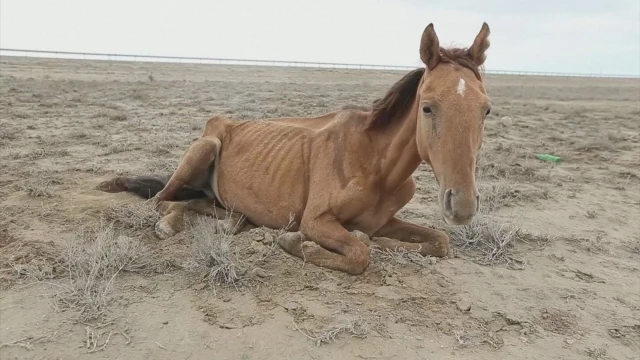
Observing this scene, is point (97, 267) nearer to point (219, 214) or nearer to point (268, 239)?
point (268, 239)

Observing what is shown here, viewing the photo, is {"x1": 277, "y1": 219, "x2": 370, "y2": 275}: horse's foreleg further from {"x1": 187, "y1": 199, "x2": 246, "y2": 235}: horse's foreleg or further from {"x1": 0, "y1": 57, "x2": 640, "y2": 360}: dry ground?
{"x1": 187, "y1": 199, "x2": 246, "y2": 235}: horse's foreleg

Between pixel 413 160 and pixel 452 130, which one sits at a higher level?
pixel 452 130

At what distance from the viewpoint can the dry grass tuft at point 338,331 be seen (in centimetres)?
291

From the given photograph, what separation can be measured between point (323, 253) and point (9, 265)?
2.29 m

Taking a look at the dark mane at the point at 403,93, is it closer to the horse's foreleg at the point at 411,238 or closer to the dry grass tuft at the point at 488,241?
the horse's foreleg at the point at 411,238

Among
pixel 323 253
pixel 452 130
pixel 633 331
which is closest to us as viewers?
pixel 452 130

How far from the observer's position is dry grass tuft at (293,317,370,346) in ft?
9.53

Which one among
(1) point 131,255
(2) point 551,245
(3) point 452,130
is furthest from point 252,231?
(2) point 551,245

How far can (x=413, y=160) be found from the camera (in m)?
3.86

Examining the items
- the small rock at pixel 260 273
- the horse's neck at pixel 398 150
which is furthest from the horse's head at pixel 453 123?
the small rock at pixel 260 273

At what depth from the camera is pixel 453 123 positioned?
2977 mm

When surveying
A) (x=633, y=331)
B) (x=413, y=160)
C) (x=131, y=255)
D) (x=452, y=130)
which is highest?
(x=452, y=130)

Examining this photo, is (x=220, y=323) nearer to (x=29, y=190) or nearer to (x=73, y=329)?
(x=73, y=329)

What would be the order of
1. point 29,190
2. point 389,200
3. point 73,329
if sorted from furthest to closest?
1. point 29,190
2. point 389,200
3. point 73,329
